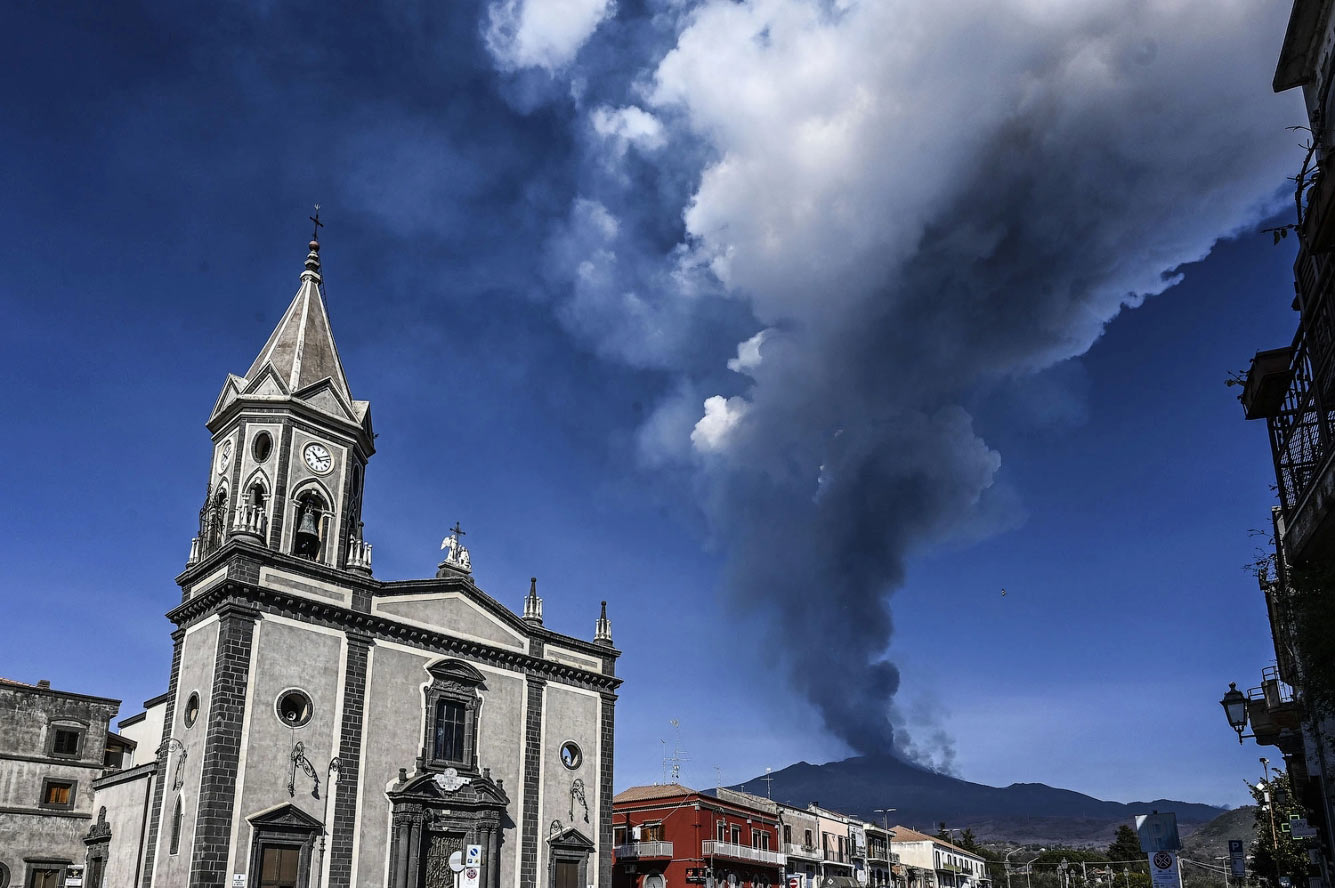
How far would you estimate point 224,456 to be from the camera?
37.2 metres

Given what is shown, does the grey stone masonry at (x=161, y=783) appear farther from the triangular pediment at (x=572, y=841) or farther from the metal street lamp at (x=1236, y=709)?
the metal street lamp at (x=1236, y=709)

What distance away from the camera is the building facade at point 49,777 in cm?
3756

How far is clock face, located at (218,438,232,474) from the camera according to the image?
36688 millimetres

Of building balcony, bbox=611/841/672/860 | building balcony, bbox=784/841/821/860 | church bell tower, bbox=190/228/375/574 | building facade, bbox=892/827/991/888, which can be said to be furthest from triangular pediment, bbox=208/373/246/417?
building facade, bbox=892/827/991/888

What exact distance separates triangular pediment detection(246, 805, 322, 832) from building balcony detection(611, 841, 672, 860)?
25.9 m

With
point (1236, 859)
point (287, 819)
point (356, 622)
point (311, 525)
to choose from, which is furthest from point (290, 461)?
point (1236, 859)

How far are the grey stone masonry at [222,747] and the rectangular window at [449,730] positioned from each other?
24.5 ft

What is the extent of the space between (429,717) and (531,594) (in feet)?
24.5

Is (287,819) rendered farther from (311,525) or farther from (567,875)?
(567,875)

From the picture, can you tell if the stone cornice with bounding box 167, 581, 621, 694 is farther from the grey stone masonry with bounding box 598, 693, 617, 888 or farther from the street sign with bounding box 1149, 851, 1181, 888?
the street sign with bounding box 1149, 851, 1181, 888

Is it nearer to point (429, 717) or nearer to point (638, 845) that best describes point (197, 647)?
point (429, 717)

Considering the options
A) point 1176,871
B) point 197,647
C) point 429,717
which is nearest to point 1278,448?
point 1176,871

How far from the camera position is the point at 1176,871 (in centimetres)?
1783

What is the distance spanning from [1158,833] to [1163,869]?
0.85m
